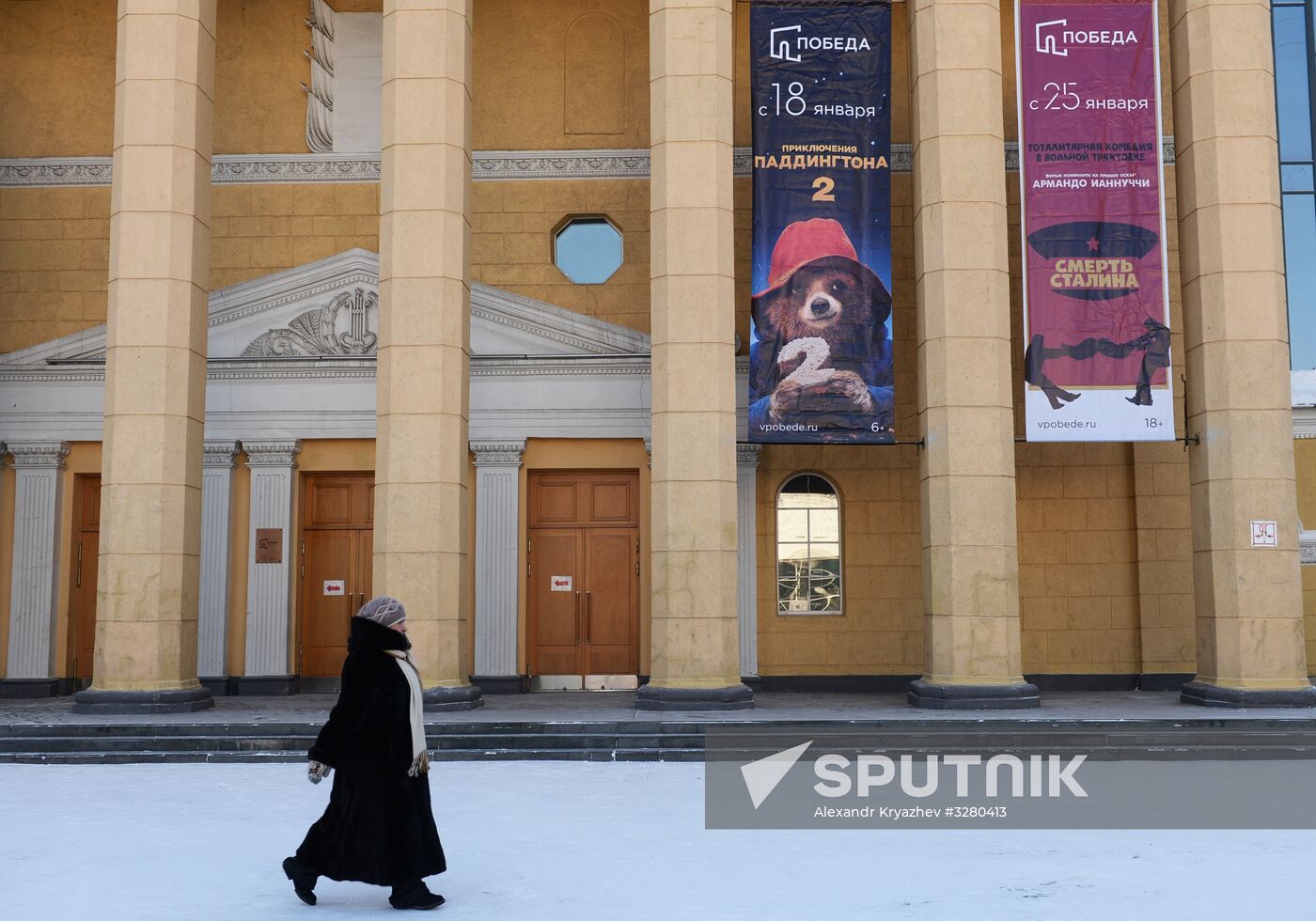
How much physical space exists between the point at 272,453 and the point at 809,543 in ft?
25.6

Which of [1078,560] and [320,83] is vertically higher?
[320,83]

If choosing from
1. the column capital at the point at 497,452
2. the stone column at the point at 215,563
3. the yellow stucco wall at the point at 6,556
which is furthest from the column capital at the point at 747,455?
the yellow stucco wall at the point at 6,556

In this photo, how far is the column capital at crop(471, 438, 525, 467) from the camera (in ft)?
57.3

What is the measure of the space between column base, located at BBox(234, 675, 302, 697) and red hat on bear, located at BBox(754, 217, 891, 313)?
840cm

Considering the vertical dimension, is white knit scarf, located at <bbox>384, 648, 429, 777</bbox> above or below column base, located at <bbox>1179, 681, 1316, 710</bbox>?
above

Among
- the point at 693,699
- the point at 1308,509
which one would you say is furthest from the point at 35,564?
the point at 1308,509

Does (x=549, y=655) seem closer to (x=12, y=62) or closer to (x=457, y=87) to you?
(x=457, y=87)

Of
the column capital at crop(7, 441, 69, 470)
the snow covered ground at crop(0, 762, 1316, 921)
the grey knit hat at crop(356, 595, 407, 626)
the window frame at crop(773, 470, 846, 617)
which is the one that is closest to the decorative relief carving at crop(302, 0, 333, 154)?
the column capital at crop(7, 441, 69, 470)

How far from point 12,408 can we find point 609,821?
41.9 ft

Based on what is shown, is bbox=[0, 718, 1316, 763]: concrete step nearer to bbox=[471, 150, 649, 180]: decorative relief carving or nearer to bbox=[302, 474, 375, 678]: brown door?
bbox=[302, 474, 375, 678]: brown door

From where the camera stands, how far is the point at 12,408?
17.7m

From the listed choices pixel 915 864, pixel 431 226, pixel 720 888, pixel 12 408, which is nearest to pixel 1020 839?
pixel 915 864

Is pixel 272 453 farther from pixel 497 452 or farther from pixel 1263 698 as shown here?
pixel 1263 698

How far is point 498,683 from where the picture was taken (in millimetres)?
17156
